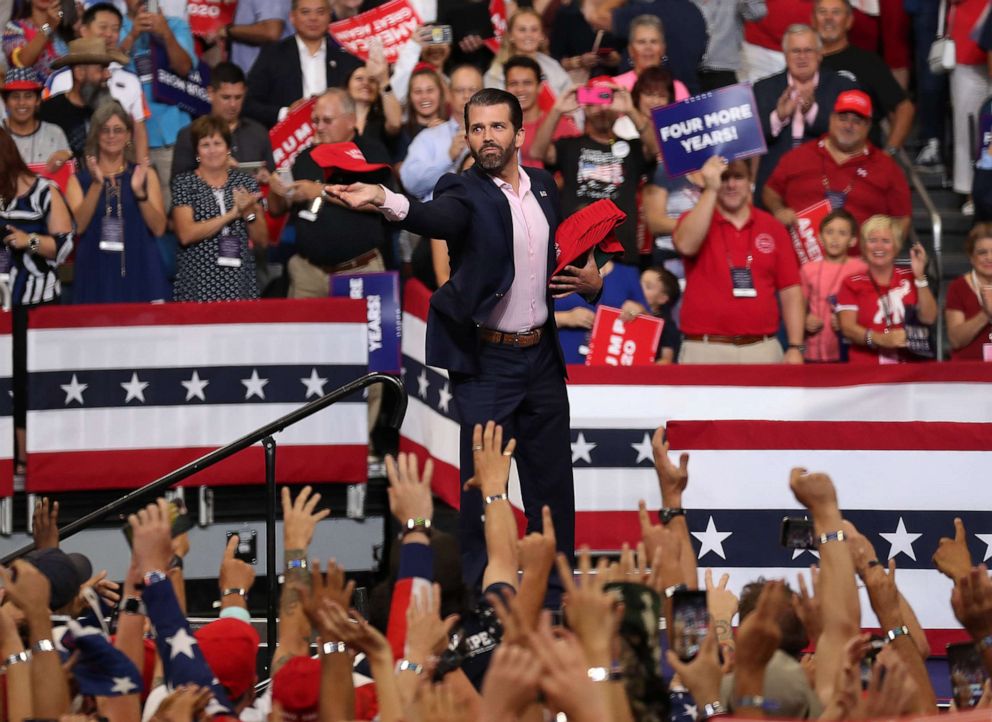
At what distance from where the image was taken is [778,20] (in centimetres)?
1250

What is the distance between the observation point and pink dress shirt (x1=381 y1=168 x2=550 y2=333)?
7047 millimetres

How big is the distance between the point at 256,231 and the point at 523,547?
19.8 ft

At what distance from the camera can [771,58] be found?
1257 centimetres

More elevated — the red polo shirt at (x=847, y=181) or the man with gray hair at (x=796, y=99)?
the man with gray hair at (x=796, y=99)

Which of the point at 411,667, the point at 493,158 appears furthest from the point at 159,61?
the point at 411,667

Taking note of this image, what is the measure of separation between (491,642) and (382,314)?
4971mm

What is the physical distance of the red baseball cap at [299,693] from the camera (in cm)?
470

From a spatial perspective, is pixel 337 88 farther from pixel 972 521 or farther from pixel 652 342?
pixel 972 521

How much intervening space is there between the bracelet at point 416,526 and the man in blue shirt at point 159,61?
6.70 m

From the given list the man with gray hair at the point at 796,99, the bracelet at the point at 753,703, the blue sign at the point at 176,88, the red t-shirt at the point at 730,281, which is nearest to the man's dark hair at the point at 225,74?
the blue sign at the point at 176,88

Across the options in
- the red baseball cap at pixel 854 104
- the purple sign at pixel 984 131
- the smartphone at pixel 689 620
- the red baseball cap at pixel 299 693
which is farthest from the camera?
the purple sign at pixel 984 131

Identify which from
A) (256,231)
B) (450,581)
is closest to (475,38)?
(256,231)

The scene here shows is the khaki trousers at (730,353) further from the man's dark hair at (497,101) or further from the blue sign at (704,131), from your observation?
the man's dark hair at (497,101)

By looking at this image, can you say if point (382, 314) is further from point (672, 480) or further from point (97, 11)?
point (672, 480)
